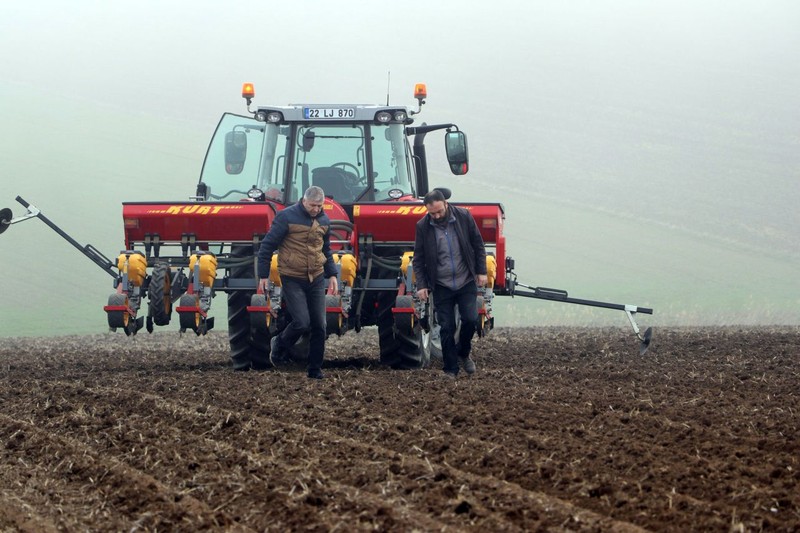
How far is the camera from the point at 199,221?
11.7 meters

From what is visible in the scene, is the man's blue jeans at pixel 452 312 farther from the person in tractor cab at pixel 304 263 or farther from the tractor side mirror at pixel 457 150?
the tractor side mirror at pixel 457 150

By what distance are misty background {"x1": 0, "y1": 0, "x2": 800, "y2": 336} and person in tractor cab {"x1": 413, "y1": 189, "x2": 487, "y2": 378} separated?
18017 mm

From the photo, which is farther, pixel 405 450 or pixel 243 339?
pixel 243 339

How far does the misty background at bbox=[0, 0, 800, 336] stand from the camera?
33812 millimetres

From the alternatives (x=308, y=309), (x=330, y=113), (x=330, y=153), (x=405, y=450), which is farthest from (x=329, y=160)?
(x=405, y=450)

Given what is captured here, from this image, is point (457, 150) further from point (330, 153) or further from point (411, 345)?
point (411, 345)

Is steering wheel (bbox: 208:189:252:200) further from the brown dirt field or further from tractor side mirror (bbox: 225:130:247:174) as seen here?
the brown dirt field

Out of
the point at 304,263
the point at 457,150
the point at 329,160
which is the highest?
the point at 457,150

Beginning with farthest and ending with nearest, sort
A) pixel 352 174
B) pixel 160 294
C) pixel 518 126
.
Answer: pixel 518 126 → pixel 352 174 → pixel 160 294

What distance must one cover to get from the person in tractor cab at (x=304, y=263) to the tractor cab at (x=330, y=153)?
2190 millimetres

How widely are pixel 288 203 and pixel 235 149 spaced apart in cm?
80

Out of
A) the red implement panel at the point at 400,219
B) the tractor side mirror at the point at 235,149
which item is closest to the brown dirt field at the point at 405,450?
the red implement panel at the point at 400,219

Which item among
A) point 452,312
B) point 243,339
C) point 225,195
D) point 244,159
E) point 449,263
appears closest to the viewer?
point 449,263

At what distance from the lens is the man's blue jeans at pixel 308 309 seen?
10.3 metres
